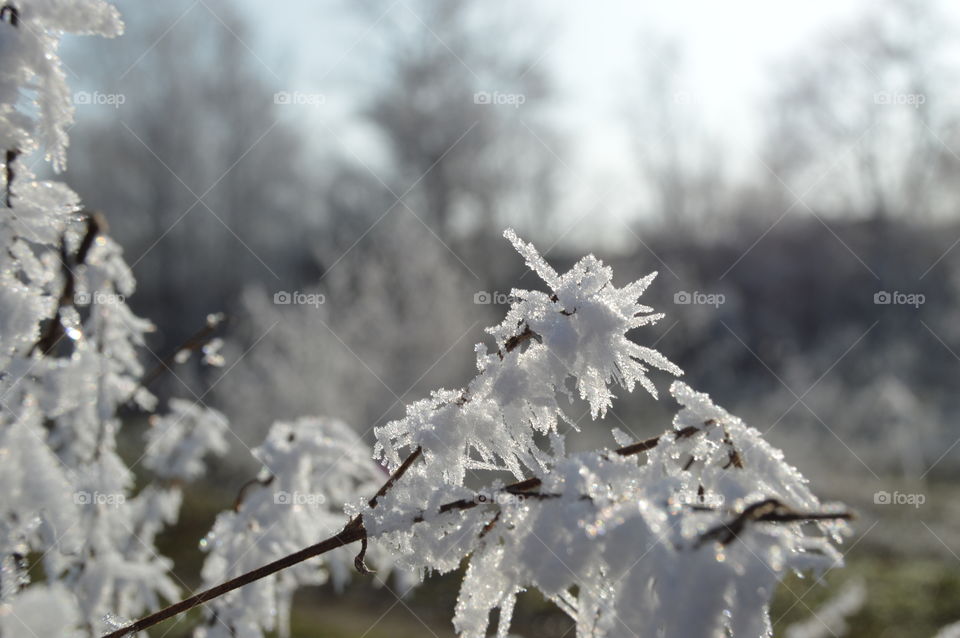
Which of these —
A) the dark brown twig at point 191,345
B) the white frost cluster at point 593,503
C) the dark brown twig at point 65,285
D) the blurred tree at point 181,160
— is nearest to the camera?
the white frost cluster at point 593,503

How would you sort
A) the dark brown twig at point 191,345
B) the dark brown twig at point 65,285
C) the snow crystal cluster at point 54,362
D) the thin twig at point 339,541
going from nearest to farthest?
the thin twig at point 339,541 → the snow crystal cluster at point 54,362 → the dark brown twig at point 65,285 → the dark brown twig at point 191,345

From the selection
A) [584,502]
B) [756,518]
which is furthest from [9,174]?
[756,518]

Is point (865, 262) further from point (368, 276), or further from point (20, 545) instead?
point (20, 545)

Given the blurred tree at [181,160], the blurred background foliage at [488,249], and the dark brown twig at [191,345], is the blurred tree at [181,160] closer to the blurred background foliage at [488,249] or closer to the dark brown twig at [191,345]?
A: the blurred background foliage at [488,249]

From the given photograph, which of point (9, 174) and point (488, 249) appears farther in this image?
point (488, 249)

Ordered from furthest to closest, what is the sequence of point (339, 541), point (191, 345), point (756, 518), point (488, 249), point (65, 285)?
point (488, 249)
point (191, 345)
point (65, 285)
point (339, 541)
point (756, 518)

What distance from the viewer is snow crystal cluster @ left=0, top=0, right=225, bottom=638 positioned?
1300mm

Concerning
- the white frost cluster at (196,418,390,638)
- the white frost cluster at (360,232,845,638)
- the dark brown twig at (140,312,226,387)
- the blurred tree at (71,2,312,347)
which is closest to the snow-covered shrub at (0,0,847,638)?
the white frost cluster at (360,232,845,638)

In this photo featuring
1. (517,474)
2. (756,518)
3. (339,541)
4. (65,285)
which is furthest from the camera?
(65,285)

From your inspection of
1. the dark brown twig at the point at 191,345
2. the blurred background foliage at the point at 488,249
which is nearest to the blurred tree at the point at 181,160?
the blurred background foliage at the point at 488,249

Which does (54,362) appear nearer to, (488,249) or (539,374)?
(539,374)

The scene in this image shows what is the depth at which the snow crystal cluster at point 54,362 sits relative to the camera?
1.30 m

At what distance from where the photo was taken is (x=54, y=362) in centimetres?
166

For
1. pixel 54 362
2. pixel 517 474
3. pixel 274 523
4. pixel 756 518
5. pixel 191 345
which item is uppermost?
pixel 756 518
